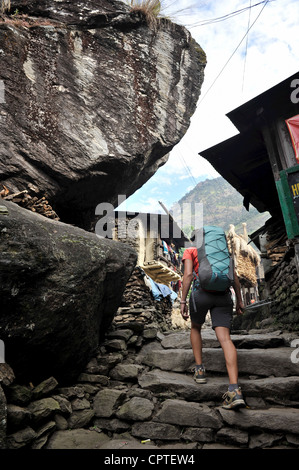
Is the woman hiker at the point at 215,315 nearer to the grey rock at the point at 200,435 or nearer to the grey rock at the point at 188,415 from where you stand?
the grey rock at the point at 188,415

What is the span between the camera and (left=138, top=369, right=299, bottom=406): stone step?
141 inches

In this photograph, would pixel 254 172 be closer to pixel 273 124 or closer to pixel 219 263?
pixel 273 124

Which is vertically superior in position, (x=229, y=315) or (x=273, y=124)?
(x=273, y=124)

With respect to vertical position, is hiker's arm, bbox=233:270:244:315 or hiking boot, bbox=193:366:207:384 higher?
hiker's arm, bbox=233:270:244:315

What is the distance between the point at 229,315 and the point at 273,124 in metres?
4.44

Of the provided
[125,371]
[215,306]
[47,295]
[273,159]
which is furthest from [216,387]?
[273,159]

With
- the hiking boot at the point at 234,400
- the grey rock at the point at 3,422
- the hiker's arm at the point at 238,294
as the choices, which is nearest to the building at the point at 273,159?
the hiker's arm at the point at 238,294

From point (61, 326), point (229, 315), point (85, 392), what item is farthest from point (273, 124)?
point (85, 392)

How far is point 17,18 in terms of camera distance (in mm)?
7512

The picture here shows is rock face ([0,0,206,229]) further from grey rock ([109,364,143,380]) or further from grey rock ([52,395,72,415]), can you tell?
grey rock ([52,395,72,415])

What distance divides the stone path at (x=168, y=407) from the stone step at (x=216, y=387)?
1cm

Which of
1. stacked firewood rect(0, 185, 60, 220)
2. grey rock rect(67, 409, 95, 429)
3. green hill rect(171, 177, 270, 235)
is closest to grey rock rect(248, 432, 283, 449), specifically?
grey rock rect(67, 409, 95, 429)

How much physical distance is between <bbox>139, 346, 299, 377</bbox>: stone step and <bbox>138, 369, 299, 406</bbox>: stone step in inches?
7.7
